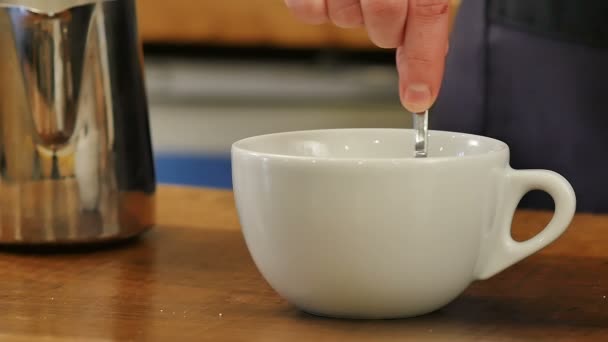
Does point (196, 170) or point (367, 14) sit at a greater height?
point (367, 14)

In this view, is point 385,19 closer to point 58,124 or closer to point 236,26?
point 58,124

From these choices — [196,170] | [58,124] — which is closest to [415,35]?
[58,124]

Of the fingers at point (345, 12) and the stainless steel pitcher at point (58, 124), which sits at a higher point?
the fingers at point (345, 12)

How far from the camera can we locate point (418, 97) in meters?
0.47

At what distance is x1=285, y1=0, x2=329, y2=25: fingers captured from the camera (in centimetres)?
49

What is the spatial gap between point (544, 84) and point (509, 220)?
1.85ft

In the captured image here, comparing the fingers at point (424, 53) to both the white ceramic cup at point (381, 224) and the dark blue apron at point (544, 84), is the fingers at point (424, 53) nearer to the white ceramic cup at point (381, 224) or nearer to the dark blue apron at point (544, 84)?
the white ceramic cup at point (381, 224)

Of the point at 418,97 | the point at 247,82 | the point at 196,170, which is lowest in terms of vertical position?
the point at 196,170

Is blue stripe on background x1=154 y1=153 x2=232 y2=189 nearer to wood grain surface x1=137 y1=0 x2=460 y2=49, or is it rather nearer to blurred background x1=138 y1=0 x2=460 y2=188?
A: blurred background x1=138 y1=0 x2=460 y2=188

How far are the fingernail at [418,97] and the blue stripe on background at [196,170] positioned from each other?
1332 mm

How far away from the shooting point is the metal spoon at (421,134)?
48 centimetres

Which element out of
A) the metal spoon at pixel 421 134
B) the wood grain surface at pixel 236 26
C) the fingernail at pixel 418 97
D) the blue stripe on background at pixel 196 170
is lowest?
the blue stripe on background at pixel 196 170

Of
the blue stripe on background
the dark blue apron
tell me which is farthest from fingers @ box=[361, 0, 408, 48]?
the blue stripe on background

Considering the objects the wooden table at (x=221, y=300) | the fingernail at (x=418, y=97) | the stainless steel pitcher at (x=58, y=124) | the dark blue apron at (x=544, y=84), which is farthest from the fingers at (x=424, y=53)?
the dark blue apron at (x=544, y=84)
